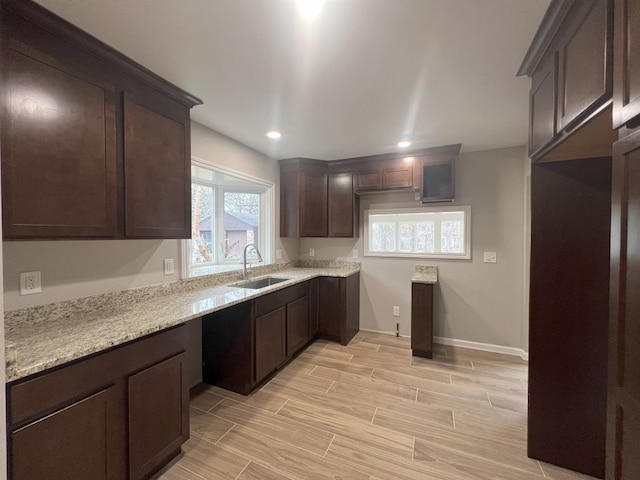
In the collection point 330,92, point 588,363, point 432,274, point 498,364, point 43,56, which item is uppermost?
point 330,92

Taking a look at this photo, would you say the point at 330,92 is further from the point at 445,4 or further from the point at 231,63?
the point at 445,4

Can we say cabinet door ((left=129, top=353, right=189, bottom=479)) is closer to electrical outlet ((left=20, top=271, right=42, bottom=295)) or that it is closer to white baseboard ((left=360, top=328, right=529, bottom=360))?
electrical outlet ((left=20, top=271, right=42, bottom=295))

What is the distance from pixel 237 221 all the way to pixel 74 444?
256 centimetres

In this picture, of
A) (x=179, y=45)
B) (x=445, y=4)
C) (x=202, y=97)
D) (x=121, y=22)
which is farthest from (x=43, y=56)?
(x=445, y=4)

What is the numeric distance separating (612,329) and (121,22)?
2391 mm

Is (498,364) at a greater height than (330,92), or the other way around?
(330,92)

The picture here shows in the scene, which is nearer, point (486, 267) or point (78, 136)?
point (78, 136)

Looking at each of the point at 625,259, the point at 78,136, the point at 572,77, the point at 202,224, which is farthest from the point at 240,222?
the point at 625,259

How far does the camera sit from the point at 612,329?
0.85 metres

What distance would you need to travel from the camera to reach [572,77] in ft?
3.79

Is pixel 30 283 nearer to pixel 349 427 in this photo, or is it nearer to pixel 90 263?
pixel 90 263

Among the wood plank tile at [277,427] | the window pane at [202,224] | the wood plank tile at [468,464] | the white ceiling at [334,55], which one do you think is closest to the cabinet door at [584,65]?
the white ceiling at [334,55]

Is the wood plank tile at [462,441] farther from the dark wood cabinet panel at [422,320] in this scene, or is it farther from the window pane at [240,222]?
the window pane at [240,222]

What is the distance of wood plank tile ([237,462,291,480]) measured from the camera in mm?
1536
